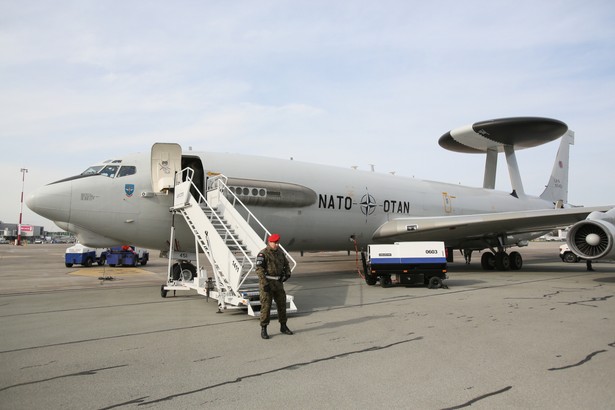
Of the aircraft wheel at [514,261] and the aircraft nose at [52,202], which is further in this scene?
the aircraft wheel at [514,261]

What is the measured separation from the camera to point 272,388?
4312 millimetres

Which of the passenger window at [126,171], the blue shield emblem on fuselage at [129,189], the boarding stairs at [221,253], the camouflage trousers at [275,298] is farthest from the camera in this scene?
the passenger window at [126,171]

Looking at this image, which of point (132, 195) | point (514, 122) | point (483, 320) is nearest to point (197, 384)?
point (483, 320)

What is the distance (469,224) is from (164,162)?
11566 mm

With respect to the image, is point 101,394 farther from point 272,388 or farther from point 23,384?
→ point 272,388

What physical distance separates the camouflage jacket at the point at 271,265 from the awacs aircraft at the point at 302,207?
366cm

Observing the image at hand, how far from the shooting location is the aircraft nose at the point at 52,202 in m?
11.2

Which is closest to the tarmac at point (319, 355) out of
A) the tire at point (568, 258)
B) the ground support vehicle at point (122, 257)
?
the ground support vehicle at point (122, 257)

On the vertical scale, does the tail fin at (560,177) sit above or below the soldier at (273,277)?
above

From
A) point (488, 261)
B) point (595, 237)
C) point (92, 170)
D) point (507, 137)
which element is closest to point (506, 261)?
point (488, 261)

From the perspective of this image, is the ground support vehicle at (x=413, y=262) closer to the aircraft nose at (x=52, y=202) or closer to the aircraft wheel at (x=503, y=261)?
the aircraft nose at (x=52, y=202)

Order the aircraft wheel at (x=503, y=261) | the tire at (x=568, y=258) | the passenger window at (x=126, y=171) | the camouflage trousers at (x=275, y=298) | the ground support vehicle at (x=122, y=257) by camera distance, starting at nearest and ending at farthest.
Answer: the camouflage trousers at (x=275, y=298), the passenger window at (x=126, y=171), the aircraft wheel at (x=503, y=261), the ground support vehicle at (x=122, y=257), the tire at (x=568, y=258)

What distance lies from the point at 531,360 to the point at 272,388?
3226mm

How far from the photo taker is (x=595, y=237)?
519 inches
